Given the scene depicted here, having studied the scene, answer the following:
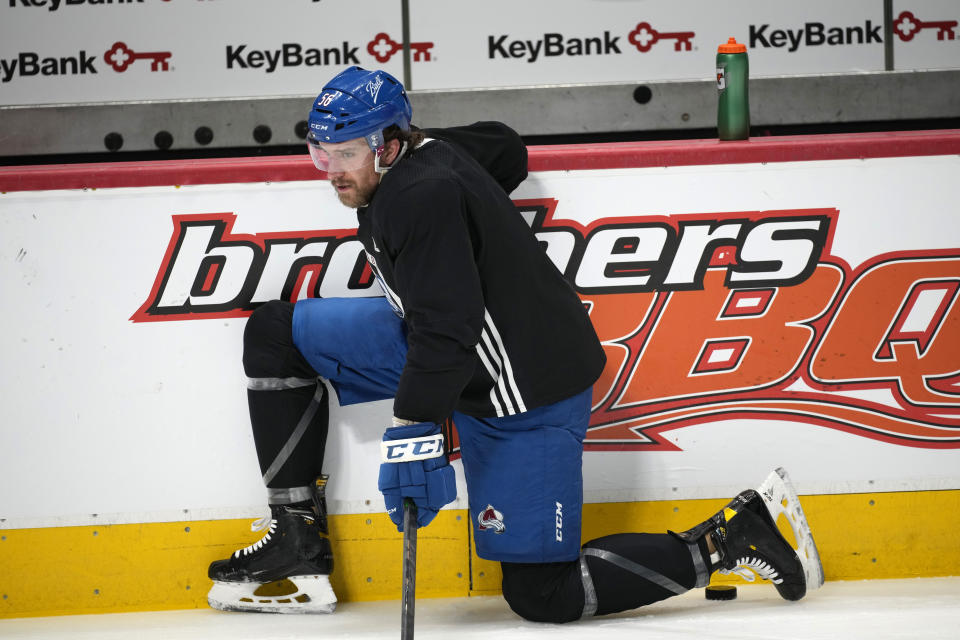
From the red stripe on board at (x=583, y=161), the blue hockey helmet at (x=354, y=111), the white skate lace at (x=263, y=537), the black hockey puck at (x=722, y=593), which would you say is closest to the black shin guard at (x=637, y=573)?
the black hockey puck at (x=722, y=593)

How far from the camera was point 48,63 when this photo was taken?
13.0 feet

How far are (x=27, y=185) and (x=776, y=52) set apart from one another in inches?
110

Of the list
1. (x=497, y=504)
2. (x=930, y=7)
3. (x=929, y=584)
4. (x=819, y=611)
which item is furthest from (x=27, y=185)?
(x=930, y=7)

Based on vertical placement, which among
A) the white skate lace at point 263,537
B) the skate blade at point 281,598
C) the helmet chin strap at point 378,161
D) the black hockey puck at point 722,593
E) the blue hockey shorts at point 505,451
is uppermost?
the helmet chin strap at point 378,161

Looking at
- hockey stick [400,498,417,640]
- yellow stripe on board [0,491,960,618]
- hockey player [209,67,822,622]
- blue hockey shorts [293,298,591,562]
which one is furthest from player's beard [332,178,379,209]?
yellow stripe on board [0,491,960,618]

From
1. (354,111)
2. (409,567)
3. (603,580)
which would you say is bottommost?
(603,580)

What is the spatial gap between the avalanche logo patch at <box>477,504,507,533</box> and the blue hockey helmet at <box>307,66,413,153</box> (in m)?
0.83

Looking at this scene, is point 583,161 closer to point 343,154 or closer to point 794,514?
point 343,154

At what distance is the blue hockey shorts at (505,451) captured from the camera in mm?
2191

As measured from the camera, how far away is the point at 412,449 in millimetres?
1929

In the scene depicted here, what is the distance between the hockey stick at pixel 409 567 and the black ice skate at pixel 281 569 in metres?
0.46

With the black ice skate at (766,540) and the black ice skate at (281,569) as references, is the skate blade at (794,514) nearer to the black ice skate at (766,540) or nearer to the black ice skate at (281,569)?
the black ice skate at (766,540)

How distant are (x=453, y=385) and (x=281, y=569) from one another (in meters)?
0.75

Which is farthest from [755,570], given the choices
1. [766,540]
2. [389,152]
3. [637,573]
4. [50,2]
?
[50,2]
